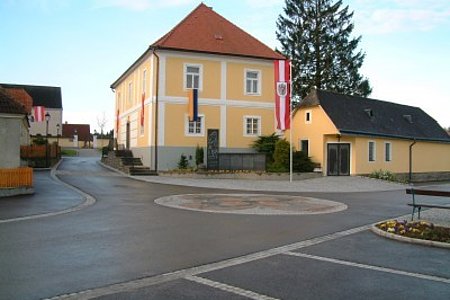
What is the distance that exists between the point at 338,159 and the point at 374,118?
21.4ft

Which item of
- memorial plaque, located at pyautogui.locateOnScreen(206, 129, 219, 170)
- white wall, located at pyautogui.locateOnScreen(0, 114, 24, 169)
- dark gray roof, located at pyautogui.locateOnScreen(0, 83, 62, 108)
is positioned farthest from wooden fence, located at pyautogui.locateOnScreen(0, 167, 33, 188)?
dark gray roof, located at pyautogui.locateOnScreen(0, 83, 62, 108)

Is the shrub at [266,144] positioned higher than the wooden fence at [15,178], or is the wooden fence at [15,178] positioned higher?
the shrub at [266,144]

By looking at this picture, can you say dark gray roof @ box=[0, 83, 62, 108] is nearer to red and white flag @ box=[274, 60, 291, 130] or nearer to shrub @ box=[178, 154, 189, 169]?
shrub @ box=[178, 154, 189, 169]

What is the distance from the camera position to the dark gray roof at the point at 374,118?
35.4 meters

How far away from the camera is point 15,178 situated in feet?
57.5

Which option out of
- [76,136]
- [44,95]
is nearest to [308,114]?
[44,95]

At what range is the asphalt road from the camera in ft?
20.9

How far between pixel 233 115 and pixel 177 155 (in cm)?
516

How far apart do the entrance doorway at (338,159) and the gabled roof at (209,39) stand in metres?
7.69

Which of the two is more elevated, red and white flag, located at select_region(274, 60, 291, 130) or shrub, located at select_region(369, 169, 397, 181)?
red and white flag, located at select_region(274, 60, 291, 130)

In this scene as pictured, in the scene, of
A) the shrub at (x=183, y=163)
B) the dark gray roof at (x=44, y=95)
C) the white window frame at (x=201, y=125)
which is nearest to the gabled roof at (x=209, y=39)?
the white window frame at (x=201, y=125)

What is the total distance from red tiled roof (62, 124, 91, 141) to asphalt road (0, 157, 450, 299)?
8852 centimetres

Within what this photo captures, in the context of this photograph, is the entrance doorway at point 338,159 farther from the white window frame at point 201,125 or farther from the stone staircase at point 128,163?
the stone staircase at point 128,163

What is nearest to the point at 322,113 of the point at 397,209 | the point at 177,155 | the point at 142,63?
the point at 177,155
